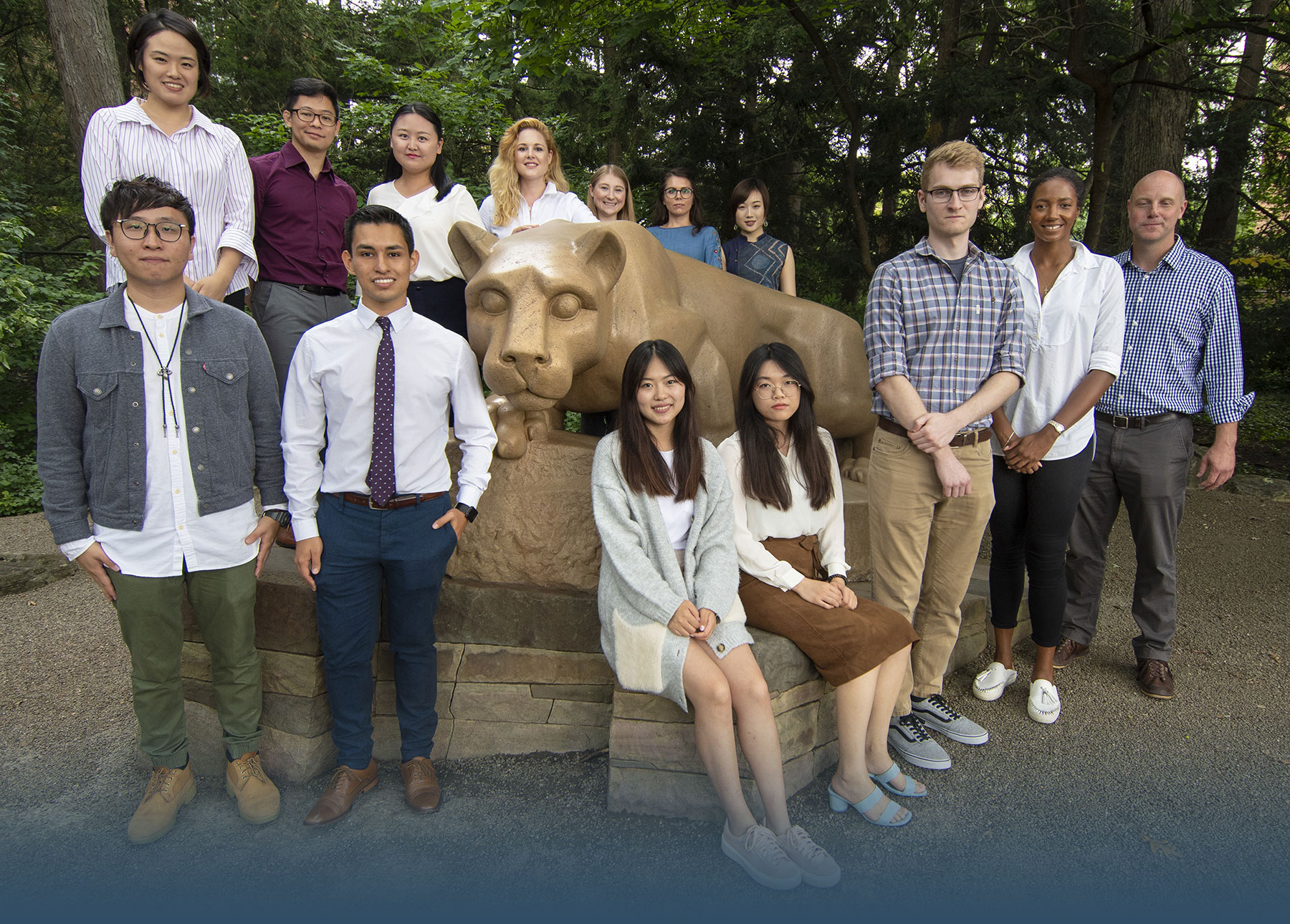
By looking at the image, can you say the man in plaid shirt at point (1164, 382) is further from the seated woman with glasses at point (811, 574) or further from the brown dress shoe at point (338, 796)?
the brown dress shoe at point (338, 796)

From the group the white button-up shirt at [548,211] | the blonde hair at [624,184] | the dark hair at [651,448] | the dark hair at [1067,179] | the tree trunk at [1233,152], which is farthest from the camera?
the tree trunk at [1233,152]

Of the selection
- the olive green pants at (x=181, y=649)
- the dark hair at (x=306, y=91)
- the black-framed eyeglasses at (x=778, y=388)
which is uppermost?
the dark hair at (x=306, y=91)

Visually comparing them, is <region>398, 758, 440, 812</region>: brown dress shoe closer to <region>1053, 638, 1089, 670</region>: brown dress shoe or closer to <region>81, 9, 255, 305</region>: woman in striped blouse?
<region>81, 9, 255, 305</region>: woman in striped blouse

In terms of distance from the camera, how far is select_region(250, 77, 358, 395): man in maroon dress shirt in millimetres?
3555

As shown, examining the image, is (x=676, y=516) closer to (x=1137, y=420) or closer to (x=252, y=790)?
(x=252, y=790)

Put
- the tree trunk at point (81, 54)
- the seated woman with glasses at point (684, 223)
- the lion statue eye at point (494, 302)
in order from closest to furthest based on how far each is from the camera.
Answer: the lion statue eye at point (494, 302) → the seated woman with glasses at point (684, 223) → the tree trunk at point (81, 54)

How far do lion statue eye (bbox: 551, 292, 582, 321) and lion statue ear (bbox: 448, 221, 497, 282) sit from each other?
0.39 m

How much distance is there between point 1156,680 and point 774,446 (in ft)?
7.38

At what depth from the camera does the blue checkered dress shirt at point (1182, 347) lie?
3.50 meters

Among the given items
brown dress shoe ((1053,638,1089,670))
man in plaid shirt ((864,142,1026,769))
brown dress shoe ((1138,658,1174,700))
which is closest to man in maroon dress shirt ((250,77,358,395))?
man in plaid shirt ((864,142,1026,769))

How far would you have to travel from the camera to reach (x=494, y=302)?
2830 mm

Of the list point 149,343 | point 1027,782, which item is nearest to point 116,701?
point 149,343

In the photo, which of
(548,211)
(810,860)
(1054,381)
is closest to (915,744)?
(810,860)

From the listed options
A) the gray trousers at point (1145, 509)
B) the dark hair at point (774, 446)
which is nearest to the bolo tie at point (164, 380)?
the dark hair at point (774, 446)
